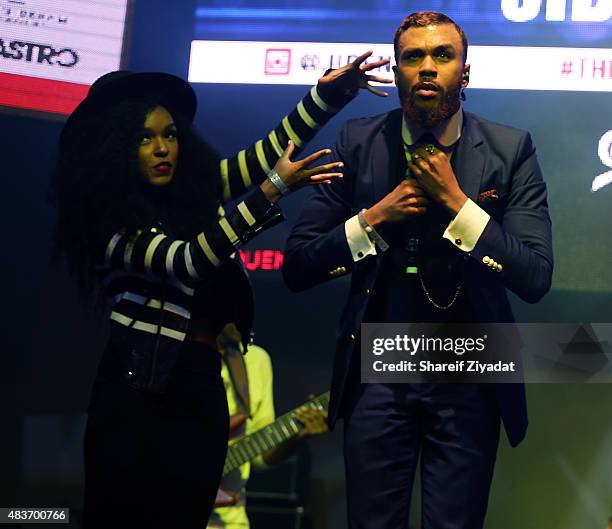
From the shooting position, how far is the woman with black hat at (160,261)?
95.5 inches

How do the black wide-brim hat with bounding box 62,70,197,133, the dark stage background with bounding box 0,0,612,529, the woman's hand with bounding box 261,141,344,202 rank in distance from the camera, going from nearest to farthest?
1. the woman's hand with bounding box 261,141,344,202
2. the black wide-brim hat with bounding box 62,70,197,133
3. the dark stage background with bounding box 0,0,612,529

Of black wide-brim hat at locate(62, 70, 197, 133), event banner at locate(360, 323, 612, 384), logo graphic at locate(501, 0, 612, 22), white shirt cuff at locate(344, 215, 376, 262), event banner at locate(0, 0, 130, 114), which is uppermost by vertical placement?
logo graphic at locate(501, 0, 612, 22)

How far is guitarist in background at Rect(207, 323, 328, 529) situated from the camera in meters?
3.91

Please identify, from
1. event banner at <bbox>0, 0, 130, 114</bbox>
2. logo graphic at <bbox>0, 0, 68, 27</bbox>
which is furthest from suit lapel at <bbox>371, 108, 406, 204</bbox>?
logo graphic at <bbox>0, 0, 68, 27</bbox>

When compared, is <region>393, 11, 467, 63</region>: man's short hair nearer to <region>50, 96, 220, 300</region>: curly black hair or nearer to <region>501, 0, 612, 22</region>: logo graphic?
<region>50, 96, 220, 300</region>: curly black hair

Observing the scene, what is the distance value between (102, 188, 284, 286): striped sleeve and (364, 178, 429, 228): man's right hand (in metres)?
0.31

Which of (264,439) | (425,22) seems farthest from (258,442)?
(425,22)

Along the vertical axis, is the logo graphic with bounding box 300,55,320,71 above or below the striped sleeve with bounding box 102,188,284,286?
above

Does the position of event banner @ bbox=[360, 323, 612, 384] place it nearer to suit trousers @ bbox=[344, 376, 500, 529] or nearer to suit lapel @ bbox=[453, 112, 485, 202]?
suit trousers @ bbox=[344, 376, 500, 529]

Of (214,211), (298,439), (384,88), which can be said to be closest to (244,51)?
(384,88)

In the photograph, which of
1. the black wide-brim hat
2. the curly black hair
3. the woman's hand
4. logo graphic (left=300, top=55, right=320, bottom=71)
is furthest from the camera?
logo graphic (left=300, top=55, right=320, bottom=71)

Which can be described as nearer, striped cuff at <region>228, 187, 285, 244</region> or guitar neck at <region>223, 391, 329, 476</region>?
striped cuff at <region>228, 187, 285, 244</region>

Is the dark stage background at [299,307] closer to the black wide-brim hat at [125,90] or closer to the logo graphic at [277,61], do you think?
the logo graphic at [277,61]

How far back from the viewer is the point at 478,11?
3.80 meters
